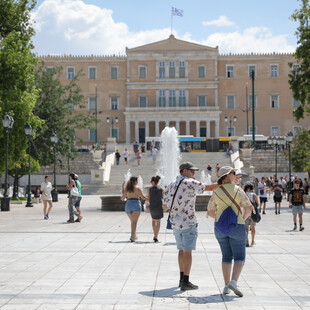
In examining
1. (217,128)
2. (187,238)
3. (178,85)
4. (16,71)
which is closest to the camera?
(187,238)

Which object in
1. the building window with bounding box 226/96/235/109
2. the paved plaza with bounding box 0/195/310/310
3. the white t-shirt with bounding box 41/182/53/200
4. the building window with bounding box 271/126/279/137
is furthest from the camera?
the building window with bounding box 226/96/235/109

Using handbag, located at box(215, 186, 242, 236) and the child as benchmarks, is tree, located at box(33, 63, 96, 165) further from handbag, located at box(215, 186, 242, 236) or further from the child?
handbag, located at box(215, 186, 242, 236)

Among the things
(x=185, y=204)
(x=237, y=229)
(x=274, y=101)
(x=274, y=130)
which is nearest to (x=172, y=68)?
(x=274, y=101)

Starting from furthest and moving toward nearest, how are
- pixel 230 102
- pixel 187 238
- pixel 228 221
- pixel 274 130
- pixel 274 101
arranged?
pixel 274 101 < pixel 230 102 < pixel 274 130 < pixel 187 238 < pixel 228 221

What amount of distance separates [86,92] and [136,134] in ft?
28.2

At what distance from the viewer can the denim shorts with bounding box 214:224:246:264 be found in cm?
736

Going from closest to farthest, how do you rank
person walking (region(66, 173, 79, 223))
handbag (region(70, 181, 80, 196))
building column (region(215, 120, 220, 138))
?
person walking (region(66, 173, 79, 223)) < handbag (region(70, 181, 80, 196)) < building column (region(215, 120, 220, 138))

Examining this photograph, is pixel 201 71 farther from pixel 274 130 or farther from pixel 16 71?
pixel 16 71

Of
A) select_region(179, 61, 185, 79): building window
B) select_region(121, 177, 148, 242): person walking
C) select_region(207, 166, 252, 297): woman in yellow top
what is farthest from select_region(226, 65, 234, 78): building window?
select_region(207, 166, 252, 297): woman in yellow top

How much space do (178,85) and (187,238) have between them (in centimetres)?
7061

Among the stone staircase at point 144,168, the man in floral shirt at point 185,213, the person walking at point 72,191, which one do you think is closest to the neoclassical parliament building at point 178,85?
the stone staircase at point 144,168

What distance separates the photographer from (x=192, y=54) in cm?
7788

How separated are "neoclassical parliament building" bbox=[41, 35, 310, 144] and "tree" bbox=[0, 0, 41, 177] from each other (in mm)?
48995

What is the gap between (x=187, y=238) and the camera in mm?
8008
